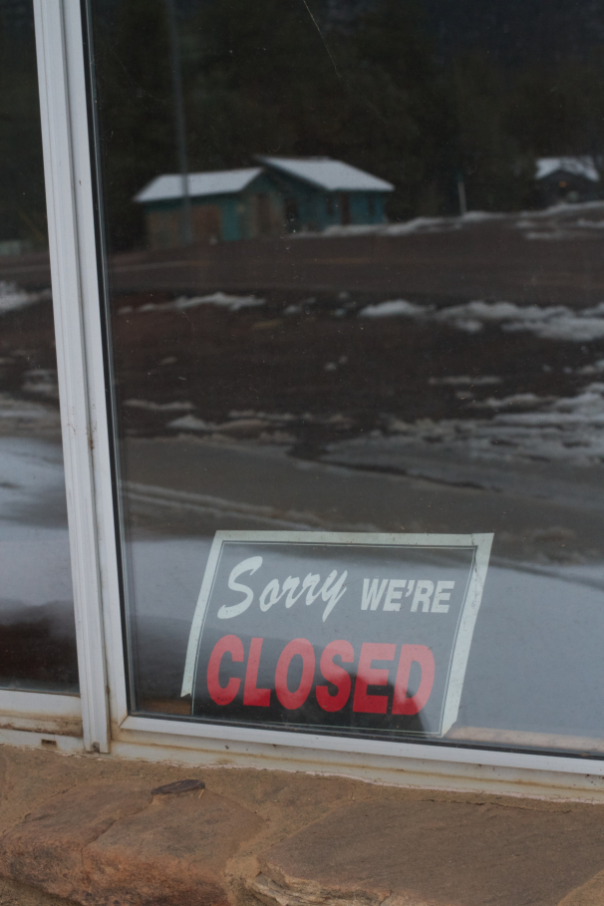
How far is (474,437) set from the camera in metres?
→ 1.58

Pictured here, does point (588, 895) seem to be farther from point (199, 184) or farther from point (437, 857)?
point (199, 184)

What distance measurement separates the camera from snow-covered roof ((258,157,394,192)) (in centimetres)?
153

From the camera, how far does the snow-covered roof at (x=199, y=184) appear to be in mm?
1580

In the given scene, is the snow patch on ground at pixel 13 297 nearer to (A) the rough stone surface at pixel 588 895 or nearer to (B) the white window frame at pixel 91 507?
(B) the white window frame at pixel 91 507

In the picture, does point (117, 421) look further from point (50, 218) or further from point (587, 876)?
point (587, 876)

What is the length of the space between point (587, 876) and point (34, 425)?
118cm

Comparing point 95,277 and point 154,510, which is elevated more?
point 95,277

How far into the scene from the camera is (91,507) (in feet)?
4.84

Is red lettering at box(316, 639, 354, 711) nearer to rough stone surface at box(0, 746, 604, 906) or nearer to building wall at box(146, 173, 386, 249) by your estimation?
rough stone surface at box(0, 746, 604, 906)

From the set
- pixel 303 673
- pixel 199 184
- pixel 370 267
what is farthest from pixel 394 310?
pixel 303 673

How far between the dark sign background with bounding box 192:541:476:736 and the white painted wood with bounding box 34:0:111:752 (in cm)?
20

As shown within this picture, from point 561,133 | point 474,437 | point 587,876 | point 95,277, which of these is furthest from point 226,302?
point 587,876

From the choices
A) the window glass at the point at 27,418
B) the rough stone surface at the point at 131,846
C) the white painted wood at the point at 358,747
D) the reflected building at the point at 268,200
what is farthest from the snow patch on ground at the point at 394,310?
the rough stone surface at the point at 131,846

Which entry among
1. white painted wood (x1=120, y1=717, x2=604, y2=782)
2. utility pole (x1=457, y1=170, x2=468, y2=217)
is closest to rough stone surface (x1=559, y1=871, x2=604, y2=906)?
white painted wood (x1=120, y1=717, x2=604, y2=782)
